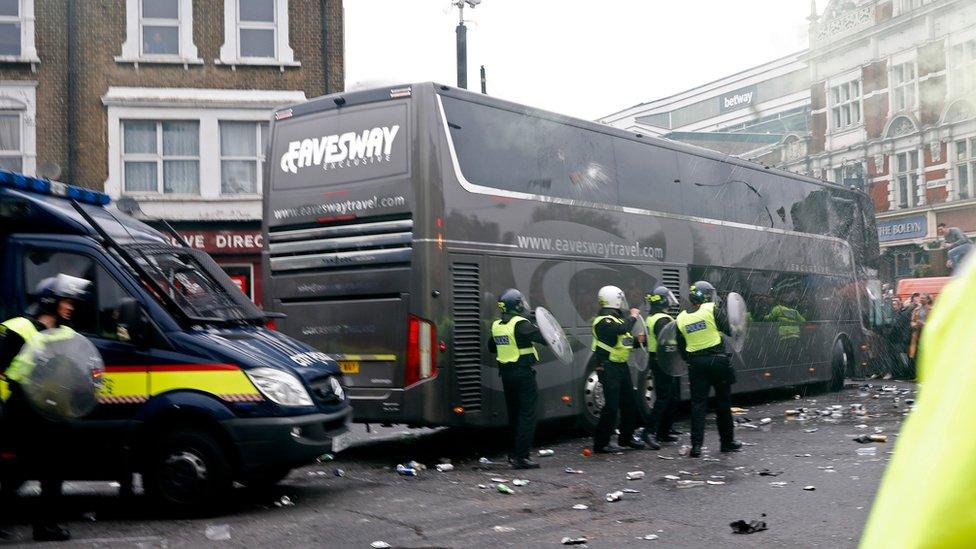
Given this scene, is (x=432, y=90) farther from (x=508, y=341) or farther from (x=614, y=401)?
(x=614, y=401)

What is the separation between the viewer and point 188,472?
301 inches

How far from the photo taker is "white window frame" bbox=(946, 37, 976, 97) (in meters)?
8.38

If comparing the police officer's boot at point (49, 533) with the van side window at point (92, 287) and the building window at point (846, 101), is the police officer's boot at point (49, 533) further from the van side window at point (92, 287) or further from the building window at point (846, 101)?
the building window at point (846, 101)

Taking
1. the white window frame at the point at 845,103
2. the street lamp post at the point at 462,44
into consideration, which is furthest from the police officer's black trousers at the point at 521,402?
the street lamp post at the point at 462,44

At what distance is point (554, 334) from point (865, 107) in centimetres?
479

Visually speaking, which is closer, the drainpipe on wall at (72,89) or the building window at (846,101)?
the building window at (846,101)

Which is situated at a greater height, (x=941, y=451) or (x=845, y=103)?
(x=845, y=103)

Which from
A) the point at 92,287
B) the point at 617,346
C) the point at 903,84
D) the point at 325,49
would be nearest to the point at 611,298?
the point at 617,346

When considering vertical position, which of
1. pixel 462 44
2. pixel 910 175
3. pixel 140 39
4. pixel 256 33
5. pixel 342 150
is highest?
pixel 256 33

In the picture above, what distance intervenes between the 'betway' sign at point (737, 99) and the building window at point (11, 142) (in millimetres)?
15701

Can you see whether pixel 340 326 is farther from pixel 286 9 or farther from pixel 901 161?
pixel 286 9

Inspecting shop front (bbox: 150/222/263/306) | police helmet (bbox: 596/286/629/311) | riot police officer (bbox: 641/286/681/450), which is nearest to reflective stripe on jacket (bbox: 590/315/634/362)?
police helmet (bbox: 596/286/629/311)

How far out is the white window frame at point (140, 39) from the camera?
23.3 meters

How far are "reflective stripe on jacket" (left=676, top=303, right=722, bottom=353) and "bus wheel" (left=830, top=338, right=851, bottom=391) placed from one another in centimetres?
889
